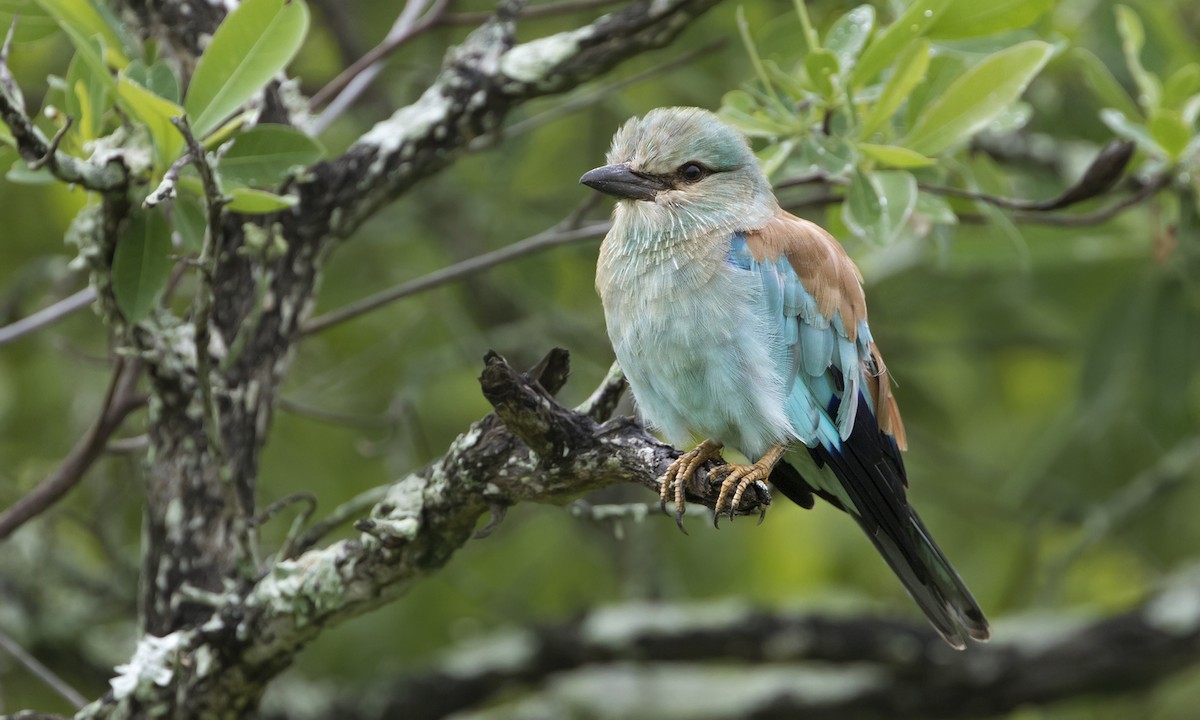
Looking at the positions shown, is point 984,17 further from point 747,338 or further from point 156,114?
point 156,114

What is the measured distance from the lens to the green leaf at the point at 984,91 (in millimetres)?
2924

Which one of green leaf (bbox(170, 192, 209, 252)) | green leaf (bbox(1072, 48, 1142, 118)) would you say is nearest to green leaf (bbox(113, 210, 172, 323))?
green leaf (bbox(170, 192, 209, 252))

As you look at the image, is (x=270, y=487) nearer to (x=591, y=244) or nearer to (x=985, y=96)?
(x=591, y=244)

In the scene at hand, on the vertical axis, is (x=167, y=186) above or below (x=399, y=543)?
above

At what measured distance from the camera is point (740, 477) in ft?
9.44

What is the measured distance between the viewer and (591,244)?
16.9ft

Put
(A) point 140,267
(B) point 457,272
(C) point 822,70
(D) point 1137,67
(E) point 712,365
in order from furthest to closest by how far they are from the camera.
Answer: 1. (D) point 1137,67
2. (B) point 457,272
3. (E) point 712,365
4. (C) point 822,70
5. (A) point 140,267

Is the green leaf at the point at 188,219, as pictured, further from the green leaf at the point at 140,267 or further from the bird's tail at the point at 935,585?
the bird's tail at the point at 935,585

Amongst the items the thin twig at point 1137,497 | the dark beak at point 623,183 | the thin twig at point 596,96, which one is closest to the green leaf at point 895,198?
the dark beak at point 623,183

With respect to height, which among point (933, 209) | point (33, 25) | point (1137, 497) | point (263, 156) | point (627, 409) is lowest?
point (1137, 497)

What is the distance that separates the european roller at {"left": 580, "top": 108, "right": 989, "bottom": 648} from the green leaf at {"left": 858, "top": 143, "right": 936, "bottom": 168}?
35cm

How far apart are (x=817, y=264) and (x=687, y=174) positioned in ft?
1.44

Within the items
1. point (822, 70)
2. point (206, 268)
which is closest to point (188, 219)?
point (206, 268)

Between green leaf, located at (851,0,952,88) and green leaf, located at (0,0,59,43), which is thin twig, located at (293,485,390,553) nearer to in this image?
green leaf, located at (0,0,59,43)
